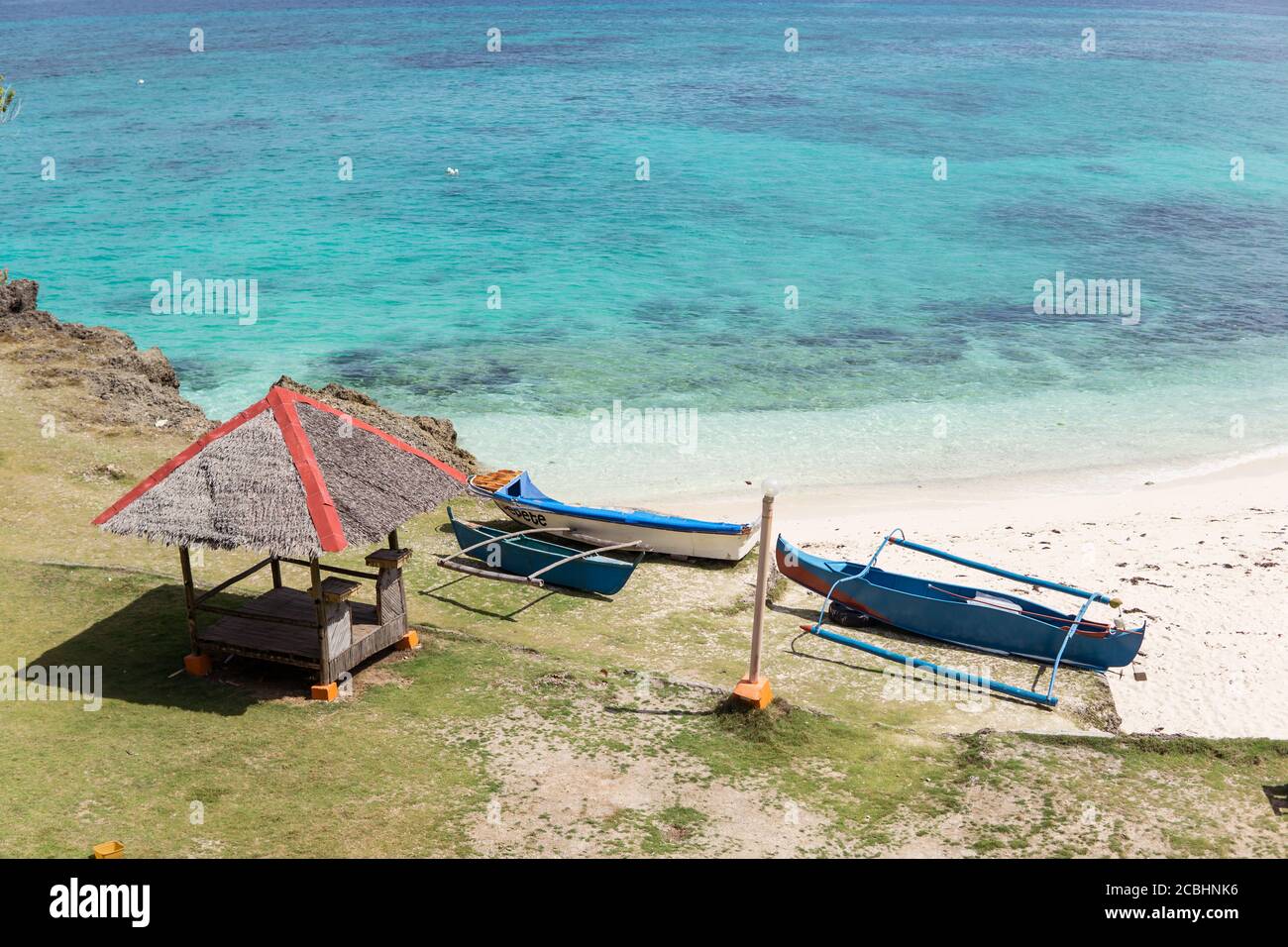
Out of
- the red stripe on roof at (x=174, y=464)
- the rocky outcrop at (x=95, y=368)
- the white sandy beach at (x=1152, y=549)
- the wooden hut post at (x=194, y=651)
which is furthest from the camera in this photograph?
the rocky outcrop at (x=95, y=368)

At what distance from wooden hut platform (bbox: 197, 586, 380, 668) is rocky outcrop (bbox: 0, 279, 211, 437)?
863 cm

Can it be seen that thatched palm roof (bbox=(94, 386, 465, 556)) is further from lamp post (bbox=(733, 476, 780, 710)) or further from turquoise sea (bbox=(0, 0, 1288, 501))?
turquoise sea (bbox=(0, 0, 1288, 501))

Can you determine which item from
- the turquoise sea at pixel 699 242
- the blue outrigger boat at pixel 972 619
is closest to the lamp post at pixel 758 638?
the blue outrigger boat at pixel 972 619

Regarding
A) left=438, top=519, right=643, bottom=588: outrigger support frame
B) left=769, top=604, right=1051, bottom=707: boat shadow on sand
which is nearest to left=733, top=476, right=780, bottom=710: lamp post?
left=769, top=604, right=1051, bottom=707: boat shadow on sand

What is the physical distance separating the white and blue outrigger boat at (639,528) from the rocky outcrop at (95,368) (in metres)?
7.22

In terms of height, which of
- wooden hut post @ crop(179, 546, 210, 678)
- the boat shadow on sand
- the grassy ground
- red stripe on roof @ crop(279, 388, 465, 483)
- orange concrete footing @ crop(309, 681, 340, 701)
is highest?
red stripe on roof @ crop(279, 388, 465, 483)

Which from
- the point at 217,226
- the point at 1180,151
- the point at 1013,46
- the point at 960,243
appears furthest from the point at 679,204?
the point at 1013,46

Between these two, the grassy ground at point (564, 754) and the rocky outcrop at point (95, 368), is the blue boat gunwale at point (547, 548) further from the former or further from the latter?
the rocky outcrop at point (95, 368)

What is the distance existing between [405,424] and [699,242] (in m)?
22.7

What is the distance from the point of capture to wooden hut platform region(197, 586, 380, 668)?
40.9 ft

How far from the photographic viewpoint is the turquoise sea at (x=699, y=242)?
27.1 m

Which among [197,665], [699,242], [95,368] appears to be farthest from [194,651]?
[699,242]

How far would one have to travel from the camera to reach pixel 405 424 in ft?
68.1

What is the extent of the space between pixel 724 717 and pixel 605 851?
2.62m
